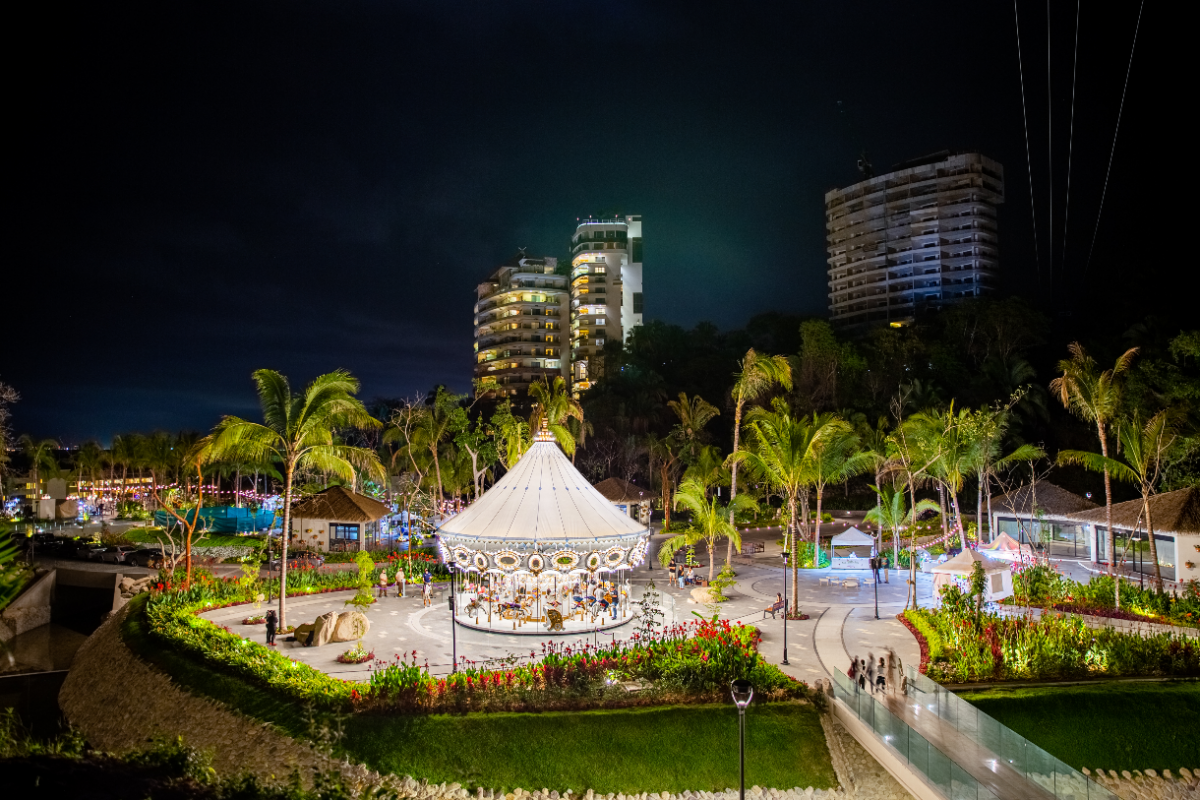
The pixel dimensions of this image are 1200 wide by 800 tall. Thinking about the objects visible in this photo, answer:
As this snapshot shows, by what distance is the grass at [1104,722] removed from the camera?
48.9 ft

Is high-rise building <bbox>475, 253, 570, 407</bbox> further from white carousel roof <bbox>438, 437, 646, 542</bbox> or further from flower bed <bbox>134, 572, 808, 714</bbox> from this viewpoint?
flower bed <bbox>134, 572, 808, 714</bbox>

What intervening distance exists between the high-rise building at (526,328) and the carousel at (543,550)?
7505 cm

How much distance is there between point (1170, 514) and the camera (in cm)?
2564

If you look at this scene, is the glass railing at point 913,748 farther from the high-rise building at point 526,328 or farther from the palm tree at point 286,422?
the high-rise building at point 526,328

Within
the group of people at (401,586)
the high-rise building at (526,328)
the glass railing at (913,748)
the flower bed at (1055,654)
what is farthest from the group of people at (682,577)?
the high-rise building at (526,328)

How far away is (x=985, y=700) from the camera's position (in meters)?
15.0

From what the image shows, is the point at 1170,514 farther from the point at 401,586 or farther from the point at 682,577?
the point at 401,586

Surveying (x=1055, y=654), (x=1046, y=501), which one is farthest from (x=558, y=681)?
(x=1046, y=501)

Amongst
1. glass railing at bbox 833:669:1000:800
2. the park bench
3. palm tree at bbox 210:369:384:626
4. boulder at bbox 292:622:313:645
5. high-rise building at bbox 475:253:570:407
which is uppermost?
high-rise building at bbox 475:253:570:407

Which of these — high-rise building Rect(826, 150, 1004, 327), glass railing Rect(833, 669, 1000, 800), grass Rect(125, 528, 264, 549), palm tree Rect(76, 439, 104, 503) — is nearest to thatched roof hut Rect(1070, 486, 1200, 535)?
glass railing Rect(833, 669, 1000, 800)

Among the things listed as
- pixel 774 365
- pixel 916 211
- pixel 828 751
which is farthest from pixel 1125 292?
pixel 828 751

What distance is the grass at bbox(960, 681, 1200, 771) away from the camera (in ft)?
48.9

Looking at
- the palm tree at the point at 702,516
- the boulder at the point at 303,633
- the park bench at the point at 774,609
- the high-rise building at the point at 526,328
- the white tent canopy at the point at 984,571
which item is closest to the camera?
the boulder at the point at 303,633

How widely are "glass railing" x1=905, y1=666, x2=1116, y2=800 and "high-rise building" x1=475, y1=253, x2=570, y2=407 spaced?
85.1 metres
